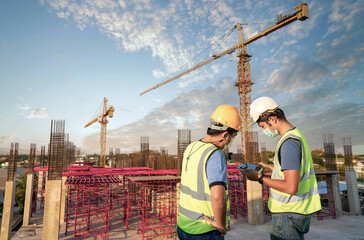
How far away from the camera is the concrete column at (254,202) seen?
12.7 m

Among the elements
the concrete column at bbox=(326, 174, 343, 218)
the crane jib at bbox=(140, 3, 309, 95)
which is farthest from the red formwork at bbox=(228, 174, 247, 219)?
the crane jib at bbox=(140, 3, 309, 95)

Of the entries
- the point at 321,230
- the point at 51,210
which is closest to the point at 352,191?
the point at 321,230

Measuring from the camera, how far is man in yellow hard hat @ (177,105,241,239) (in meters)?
1.59

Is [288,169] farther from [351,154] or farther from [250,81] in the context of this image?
[250,81]

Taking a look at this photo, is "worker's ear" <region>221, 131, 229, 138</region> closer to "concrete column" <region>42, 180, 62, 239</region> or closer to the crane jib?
"concrete column" <region>42, 180, 62, 239</region>

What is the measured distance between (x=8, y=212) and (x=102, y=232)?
505cm

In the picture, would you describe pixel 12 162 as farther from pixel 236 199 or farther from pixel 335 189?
pixel 335 189

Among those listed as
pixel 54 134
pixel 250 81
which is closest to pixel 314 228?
pixel 54 134

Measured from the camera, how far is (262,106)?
7.26 feet

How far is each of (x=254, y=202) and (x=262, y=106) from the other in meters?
12.4

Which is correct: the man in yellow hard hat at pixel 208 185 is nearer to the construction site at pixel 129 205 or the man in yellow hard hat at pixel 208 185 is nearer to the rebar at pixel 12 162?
the construction site at pixel 129 205

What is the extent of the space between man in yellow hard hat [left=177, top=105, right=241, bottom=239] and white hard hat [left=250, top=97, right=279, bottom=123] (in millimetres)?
359

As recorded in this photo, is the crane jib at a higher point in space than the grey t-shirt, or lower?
higher

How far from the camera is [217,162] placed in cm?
165
